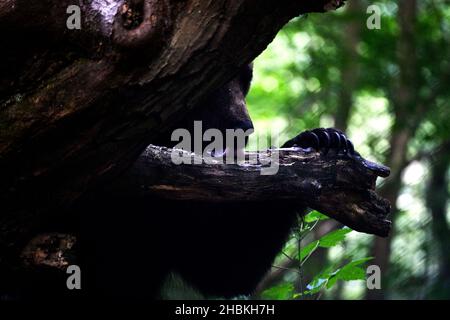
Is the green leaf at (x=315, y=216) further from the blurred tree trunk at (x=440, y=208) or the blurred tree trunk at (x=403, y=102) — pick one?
the blurred tree trunk at (x=440, y=208)

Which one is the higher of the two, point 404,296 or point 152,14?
point 152,14

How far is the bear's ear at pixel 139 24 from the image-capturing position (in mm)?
2141

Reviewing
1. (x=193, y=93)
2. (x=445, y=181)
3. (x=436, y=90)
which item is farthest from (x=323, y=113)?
(x=193, y=93)

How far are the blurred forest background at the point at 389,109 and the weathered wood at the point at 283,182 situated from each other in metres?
3.49

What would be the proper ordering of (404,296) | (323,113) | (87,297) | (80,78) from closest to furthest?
1. (80,78)
2. (87,297)
3. (323,113)
4. (404,296)

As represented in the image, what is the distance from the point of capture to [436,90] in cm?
714

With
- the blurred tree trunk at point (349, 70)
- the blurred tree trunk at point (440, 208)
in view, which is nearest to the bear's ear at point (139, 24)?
the blurred tree trunk at point (349, 70)

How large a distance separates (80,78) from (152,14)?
14.4 inches

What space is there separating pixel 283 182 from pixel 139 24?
1067mm

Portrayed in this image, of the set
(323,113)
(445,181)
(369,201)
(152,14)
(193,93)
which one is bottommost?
(369,201)

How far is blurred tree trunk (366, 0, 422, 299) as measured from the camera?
22.4 ft

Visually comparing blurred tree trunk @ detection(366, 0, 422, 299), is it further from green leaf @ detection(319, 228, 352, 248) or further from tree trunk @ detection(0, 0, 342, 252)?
tree trunk @ detection(0, 0, 342, 252)

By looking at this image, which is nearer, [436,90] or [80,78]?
[80,78]
